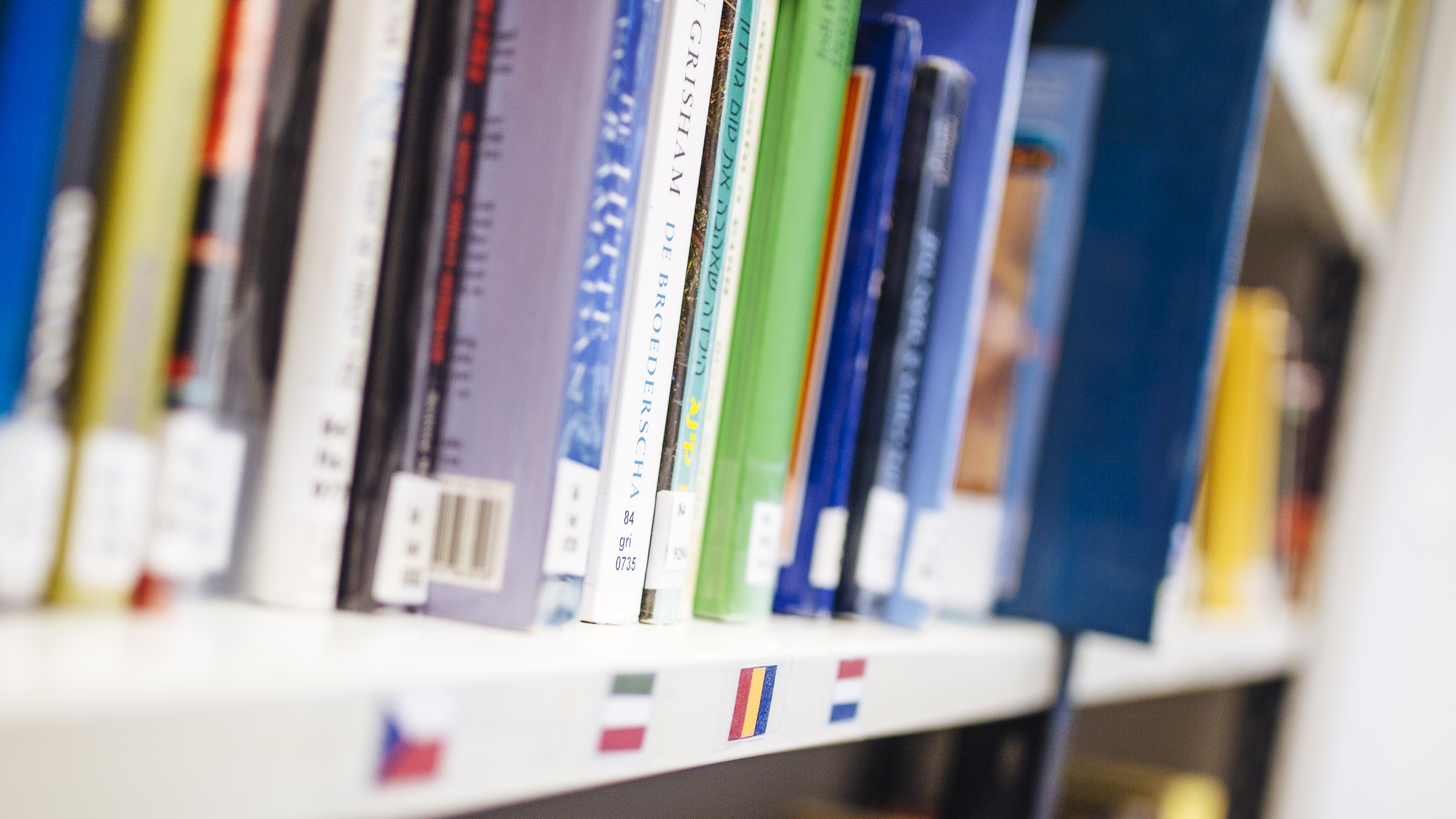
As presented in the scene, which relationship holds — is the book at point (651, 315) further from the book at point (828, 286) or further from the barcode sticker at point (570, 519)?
the book at point (828, 286)

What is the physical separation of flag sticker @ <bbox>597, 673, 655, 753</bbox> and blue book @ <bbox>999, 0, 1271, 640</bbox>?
0.48m

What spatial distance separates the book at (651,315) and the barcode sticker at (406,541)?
66 millimetres

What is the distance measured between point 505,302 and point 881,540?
0.28 meters

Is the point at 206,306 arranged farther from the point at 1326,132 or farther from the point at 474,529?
the point at 1326,132

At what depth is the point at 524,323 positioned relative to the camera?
395 millimetres

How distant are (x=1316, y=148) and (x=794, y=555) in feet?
2.95

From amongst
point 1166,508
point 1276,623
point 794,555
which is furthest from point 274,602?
point 1276,623

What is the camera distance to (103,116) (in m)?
0.30

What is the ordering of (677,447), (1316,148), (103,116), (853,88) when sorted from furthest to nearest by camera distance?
(1316,148) < (853,88) < (677,447) < (103,116)

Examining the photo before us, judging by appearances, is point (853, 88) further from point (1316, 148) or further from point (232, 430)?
point (1316, 148)

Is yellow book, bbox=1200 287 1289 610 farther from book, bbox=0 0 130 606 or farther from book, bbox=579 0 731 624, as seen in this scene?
book, bbox=0 0 130 606

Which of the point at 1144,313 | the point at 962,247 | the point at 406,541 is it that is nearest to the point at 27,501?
the point at 406,541

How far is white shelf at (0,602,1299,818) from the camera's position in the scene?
238 mm

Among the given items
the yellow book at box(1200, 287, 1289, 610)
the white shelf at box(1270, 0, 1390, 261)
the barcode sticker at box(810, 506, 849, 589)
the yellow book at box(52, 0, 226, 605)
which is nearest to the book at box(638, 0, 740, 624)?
the barcode sticker at box(810, 506, 849, 589)
